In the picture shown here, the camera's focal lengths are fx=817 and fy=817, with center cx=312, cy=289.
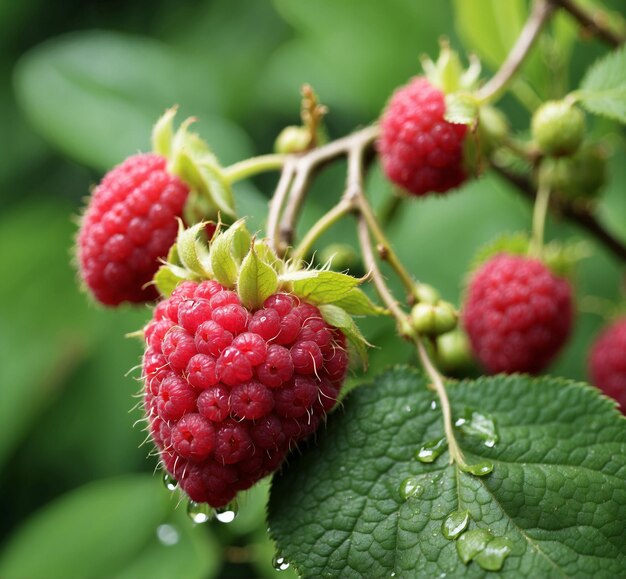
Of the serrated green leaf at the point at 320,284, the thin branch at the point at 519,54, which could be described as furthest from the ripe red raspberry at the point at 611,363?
the serrated green leaf at the point at 320,284

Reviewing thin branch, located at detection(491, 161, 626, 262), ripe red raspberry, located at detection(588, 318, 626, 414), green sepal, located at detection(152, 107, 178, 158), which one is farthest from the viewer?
thin branch, located at detection(491, 161, 626, 262)

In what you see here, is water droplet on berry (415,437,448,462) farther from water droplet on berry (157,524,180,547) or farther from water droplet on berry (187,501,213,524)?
water droplet on berry (157,524,180,547)

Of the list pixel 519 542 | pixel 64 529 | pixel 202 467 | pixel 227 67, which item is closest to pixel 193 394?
pixel 202 467

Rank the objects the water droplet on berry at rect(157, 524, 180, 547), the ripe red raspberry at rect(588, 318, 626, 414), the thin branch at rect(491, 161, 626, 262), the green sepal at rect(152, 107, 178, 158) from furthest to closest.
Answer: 1. the water droplet on berry at rect(157, 524, 180, 547)
2. the thin branch at rect(491, 161, 626, 262)
3. the ripe red raspberry at rect(588, 318, 626, 414)
4. the green sepal at rect(152, 107, 178, 158)

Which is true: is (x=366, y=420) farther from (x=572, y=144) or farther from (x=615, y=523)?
(x=572, y=144)

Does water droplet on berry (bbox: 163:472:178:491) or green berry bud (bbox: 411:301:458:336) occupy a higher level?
A: water droplet on berry (bbox: 163:472:178:491)

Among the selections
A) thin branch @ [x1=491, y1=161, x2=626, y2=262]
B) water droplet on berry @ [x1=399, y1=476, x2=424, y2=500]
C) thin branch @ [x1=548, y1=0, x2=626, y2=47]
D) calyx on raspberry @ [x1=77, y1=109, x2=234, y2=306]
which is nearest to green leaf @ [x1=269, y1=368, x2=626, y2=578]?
water droplet on berry @ [x1=399, y1=476, x2=424, y2=500]
